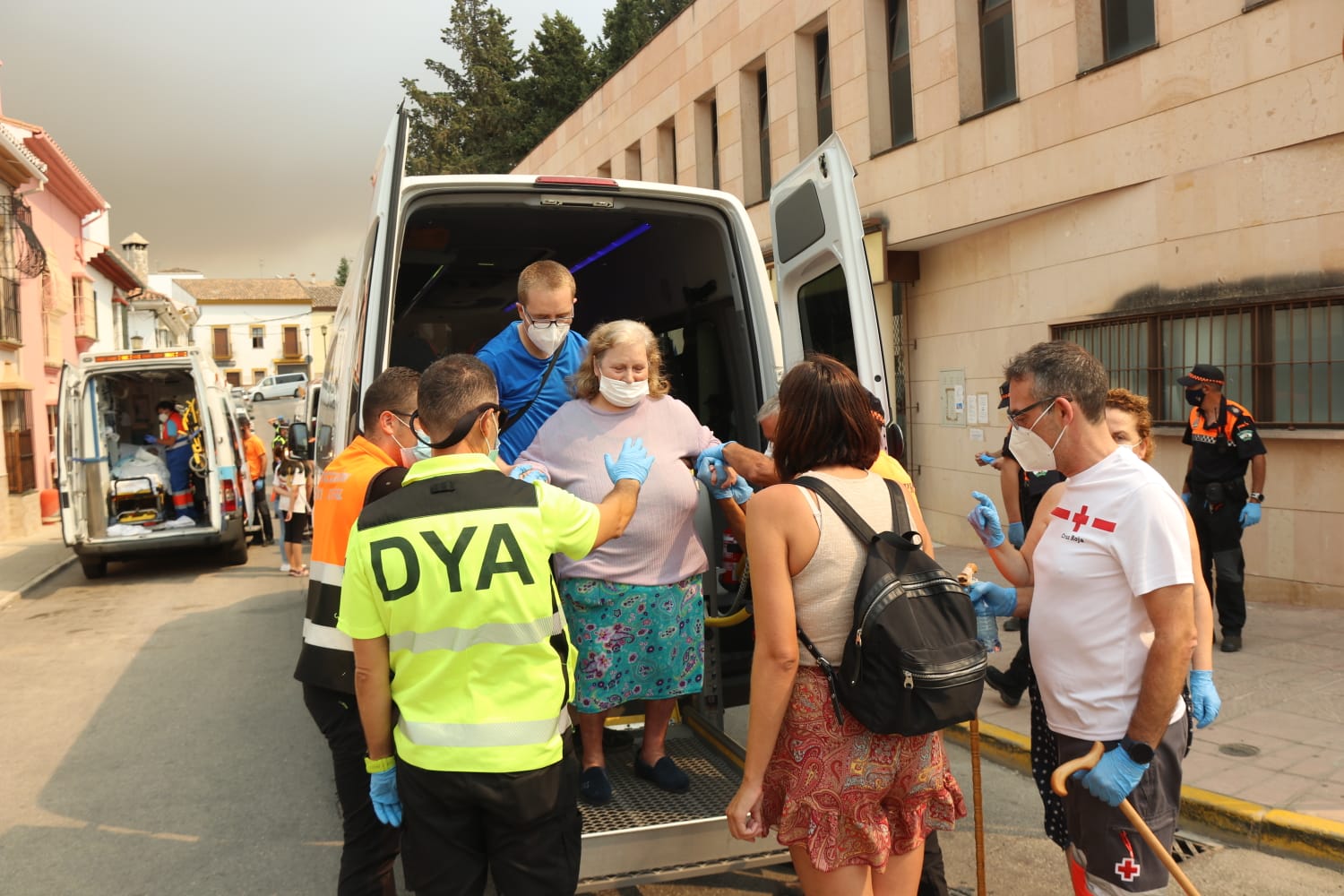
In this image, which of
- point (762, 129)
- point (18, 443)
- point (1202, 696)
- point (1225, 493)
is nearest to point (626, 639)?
point (1202, 696)

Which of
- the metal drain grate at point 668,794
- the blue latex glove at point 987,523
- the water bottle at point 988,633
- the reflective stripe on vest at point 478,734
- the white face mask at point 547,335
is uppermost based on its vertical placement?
the white face mask at point 547,335

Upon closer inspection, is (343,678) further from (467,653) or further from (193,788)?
(193,788)

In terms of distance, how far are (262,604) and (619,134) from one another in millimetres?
13377

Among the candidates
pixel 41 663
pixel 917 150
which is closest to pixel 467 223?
pixel 41 663

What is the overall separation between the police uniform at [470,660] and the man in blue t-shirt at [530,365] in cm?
138

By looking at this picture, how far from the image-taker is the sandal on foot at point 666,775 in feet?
10.6

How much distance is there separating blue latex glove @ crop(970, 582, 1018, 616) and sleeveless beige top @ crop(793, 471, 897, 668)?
72 centimetres

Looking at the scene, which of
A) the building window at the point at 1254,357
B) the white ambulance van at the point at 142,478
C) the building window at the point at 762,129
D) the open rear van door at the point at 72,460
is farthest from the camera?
the building window at the point at 762,129

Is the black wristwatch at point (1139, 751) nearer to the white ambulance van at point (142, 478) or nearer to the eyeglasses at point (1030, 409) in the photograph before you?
the eyeglasses at point (1030, 409)

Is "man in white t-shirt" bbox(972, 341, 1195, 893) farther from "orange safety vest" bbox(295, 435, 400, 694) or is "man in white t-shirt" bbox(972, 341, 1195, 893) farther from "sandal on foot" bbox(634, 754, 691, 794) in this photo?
"orange safety vest" bbox(295, 435, 400, 694)

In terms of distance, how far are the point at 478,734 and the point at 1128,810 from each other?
5.04 ft

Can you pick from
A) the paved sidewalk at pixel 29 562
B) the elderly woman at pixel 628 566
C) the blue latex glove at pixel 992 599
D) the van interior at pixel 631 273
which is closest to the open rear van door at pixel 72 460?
the paved sidewalk at pixel 29 562

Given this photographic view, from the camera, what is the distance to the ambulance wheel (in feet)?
41.5

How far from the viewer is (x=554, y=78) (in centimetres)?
3069
